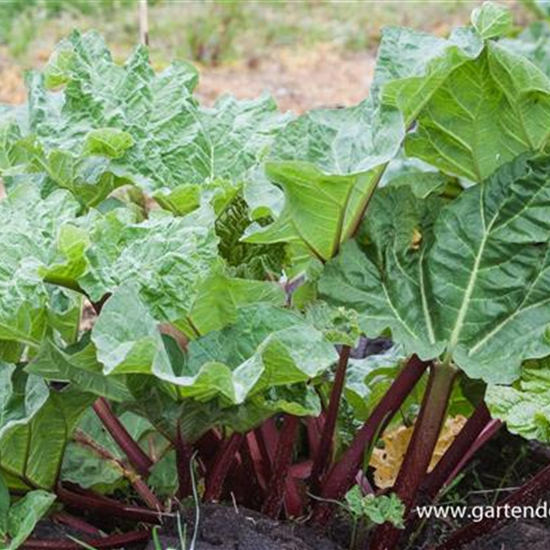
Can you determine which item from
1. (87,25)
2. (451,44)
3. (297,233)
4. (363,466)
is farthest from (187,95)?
(87,25)

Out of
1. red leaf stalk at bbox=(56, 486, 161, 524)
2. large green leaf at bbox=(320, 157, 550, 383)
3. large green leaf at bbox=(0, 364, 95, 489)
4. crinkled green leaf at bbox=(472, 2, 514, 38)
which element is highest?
crinkled green leaf at bbox=(472, 2, 514, 38)

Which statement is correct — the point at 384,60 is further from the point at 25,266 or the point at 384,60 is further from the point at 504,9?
the point at 25,266

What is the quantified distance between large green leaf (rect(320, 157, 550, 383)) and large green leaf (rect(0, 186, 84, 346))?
417 mm

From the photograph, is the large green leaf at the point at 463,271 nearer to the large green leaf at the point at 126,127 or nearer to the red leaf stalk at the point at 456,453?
the red leaf stalk at the point at 456,453

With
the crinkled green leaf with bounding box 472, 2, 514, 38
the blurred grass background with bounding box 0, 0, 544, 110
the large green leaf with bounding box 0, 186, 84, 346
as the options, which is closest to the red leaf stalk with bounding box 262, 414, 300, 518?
the large green leaf with bounding box 0, 186, 84, 346

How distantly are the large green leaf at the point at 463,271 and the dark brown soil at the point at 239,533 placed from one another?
12.7 inches

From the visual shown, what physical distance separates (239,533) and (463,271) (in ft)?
1.74

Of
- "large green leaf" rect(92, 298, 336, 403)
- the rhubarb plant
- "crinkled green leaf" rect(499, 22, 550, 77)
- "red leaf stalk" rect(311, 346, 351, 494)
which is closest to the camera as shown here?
"large green leaf" rect(92, 298, 336, 403)

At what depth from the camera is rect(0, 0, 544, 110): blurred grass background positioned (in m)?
5.12

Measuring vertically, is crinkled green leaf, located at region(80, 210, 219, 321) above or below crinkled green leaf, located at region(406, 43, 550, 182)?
below

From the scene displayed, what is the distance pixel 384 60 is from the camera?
169cm

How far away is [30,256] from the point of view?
5.11ft

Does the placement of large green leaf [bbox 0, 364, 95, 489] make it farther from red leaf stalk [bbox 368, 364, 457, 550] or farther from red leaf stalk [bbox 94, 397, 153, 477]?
red leaf stalk [bbox 368, 364, 457, 550]

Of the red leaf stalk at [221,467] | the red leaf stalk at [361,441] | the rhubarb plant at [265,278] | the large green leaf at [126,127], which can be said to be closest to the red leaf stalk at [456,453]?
the rhubarb plant at [265,278]
